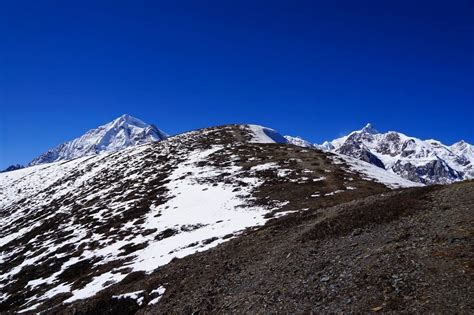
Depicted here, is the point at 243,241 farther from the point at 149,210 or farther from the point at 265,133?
the point at 265,133

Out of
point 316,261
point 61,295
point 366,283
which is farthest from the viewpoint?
point 61,295

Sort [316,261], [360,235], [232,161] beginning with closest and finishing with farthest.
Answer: [316,261] < [360,235] < [232,161]

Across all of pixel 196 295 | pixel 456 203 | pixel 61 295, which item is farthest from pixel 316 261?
pixel 61 295

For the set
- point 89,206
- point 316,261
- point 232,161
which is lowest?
point 316,261

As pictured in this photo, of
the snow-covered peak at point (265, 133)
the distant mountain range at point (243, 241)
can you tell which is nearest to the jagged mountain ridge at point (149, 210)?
the distant mountain range at point (243, 241)

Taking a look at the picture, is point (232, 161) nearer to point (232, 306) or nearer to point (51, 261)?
point (51, 261)

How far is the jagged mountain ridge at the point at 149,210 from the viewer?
29922mm

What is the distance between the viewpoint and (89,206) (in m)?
57.2

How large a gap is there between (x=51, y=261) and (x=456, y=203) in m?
36.0

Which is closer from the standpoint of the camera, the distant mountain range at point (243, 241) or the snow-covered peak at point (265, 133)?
the distant mountain range at point (243, 241)

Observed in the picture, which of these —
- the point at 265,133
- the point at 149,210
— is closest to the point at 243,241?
the point at 149,210

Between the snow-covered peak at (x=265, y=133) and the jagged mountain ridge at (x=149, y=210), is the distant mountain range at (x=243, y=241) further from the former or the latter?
the snow-covered peak at (x=265, y=133)

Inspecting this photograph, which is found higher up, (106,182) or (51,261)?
(106,182)

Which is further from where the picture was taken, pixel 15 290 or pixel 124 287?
pixel 15 290
